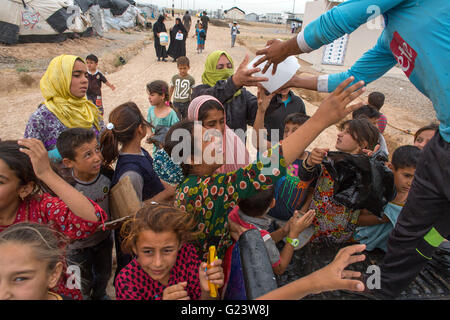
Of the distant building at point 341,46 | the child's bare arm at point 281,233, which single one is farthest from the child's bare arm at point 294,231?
the distant building at point 341,46

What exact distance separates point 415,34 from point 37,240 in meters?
1.91

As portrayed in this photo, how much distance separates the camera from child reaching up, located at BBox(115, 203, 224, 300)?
52.1 inches

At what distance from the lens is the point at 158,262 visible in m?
1.31

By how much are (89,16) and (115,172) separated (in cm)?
2159

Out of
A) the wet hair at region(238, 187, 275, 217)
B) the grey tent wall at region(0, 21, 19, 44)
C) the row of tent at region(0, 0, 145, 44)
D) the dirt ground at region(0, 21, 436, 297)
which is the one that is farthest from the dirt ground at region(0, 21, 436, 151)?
the wet hair at region(238, 187, 275, 217)

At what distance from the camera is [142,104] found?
7.50m

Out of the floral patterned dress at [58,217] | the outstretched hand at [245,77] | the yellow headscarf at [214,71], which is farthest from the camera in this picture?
the yellow headscarf at [214,71]

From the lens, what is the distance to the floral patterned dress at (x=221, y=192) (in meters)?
1.16

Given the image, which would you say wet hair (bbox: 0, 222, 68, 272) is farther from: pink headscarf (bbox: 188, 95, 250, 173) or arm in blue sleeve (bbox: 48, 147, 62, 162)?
arm in blue sleeve (bbox: 48, 147, 62, 162)

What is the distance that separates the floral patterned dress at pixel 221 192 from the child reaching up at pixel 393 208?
3.88ft

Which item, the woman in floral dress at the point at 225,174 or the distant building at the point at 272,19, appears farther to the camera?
the distant building at the point at 272,19

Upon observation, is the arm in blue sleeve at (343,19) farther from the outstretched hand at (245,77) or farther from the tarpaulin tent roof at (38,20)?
the tarpaulin tent roof at (38,20)

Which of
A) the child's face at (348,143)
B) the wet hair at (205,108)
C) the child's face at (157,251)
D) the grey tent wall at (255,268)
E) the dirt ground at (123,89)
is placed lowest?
the dirt ground at (123,89)

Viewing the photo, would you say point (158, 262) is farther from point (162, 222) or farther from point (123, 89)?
point (123, 89)
